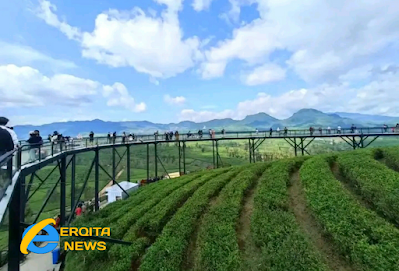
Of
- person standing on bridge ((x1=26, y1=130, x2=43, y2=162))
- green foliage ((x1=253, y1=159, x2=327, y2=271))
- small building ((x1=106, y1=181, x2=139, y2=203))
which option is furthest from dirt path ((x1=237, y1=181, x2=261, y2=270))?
small building ((x1=106, y1=181, x2=139, y2=203))

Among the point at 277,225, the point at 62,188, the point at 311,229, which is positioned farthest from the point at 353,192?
the point at 62,188

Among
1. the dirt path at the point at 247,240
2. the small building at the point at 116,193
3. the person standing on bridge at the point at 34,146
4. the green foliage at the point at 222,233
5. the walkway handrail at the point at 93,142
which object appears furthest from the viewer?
the small building at the point at 116,193

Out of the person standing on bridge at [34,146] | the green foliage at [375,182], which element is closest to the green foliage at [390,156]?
the green foliage at [375,182]

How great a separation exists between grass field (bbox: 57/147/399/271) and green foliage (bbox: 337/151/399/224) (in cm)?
3

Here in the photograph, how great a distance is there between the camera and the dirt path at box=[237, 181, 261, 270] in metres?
7.46

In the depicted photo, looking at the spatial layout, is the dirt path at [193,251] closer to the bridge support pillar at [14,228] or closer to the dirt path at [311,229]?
the dirt path at [311,229]

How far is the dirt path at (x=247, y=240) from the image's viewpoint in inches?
294

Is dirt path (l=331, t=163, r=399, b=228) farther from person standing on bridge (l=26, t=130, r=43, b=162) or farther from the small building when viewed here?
the small building

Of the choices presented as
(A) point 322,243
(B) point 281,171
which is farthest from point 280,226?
(B) point 281,171

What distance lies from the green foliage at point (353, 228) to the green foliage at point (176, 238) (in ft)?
15.9

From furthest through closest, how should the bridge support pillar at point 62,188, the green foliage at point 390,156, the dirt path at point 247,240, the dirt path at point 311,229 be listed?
the bridge support pillar at point 62,188 → the green foliage at point 390,156 → the dirt path at point 247,240 → the dirt path at point 311,229

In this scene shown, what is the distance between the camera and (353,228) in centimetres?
753

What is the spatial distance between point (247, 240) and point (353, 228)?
342 cm

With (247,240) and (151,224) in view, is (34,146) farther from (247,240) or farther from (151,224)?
(247,240)
